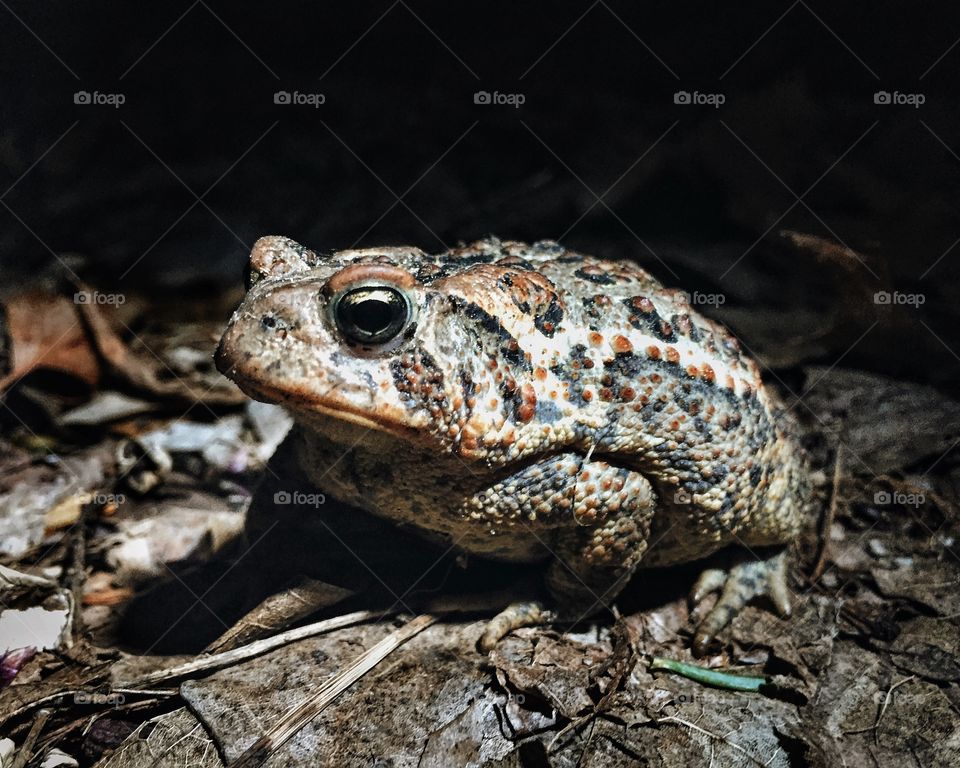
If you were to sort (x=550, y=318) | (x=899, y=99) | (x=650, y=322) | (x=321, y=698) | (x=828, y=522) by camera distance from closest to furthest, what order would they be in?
(x=321, y=698) < (x=550, y=318) < (x=650, y=322) < (x=828, y=522) < (x=899, y=99)

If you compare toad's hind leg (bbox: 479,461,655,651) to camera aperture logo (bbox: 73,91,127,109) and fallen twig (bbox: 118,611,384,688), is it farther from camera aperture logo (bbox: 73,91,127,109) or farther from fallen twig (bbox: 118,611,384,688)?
camera aperture logo (bbox: 73,91,127,109)

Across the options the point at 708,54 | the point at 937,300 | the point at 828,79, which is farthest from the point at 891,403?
the point at 708,54

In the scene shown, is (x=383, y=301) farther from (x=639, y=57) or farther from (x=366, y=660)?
(x=639, y=57)

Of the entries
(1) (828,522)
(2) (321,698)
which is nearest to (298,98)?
(2) (321,698)

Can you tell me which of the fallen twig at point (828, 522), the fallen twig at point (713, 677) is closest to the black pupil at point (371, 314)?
the fallen twig at point (713, 677)

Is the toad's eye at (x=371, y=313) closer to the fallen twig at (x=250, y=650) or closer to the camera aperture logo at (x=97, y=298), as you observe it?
the fallen twig at (x=250, y=650)

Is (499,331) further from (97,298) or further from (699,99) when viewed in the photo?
(97,298)
